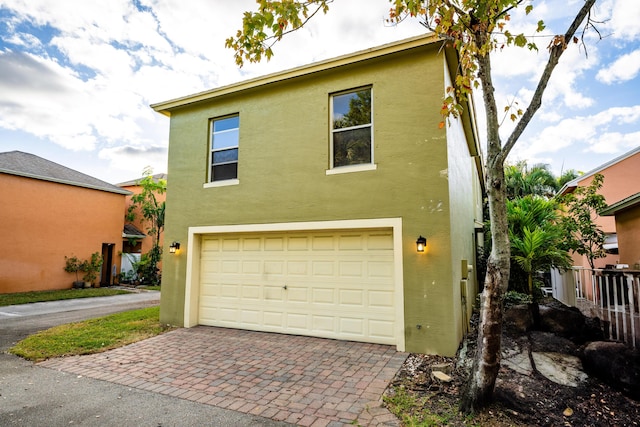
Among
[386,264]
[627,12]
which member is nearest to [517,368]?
[386,264]

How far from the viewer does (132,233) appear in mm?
21078

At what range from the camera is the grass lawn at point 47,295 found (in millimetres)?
12451

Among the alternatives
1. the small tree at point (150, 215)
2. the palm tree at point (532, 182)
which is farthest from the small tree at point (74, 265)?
the palm tree at point (532, 182)

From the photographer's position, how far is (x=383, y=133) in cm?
670

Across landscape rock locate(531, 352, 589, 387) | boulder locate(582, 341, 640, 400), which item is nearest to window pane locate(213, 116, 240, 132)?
landscape rock locate(531, 352, 589, 387)

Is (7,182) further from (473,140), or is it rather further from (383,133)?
(473,140)

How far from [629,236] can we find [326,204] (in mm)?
8841

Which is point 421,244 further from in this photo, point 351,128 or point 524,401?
point 351,128

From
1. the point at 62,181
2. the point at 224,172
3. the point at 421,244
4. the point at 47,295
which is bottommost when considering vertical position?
the point at 47,295

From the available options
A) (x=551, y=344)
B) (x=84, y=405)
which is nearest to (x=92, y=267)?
(x=84, y=405)

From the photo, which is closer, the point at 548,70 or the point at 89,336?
the point at 548,70

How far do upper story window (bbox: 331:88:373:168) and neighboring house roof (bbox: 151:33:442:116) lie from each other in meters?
0.67

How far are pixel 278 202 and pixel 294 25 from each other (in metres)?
3.93

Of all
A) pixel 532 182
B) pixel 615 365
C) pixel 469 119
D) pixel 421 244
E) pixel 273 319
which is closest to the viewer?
pixel 615 365
